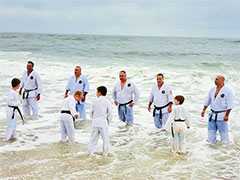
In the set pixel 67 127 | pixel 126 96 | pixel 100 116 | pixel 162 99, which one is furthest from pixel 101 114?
pixel 126 96

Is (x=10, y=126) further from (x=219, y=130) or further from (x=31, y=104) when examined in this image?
(x=219, y=130)

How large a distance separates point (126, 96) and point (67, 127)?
249 centimetres

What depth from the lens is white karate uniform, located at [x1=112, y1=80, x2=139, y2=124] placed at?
9445mm

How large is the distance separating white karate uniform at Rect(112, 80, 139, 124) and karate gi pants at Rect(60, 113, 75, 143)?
2298mm

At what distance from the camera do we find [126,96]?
9469 mm

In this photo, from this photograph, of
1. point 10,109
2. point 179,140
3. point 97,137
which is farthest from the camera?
point 10,109

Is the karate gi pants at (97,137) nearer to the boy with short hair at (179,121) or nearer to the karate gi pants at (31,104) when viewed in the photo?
the boy with short hair at (179,121)

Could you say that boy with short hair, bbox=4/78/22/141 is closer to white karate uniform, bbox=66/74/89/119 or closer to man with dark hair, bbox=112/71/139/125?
white karate uniform, bbox=66/74/89/119

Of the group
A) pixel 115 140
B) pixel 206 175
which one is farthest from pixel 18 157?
pixel 206 175

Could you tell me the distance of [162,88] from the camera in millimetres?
8906

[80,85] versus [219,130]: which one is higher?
[80,85]

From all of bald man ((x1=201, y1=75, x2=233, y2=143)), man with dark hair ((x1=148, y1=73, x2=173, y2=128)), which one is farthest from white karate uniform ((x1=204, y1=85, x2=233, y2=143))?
man with dark hair ((x1=148, y1=73, x2=173, y2=128))

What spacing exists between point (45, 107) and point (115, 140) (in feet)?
15.2

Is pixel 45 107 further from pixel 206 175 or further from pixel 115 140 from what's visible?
pixel 206 175
